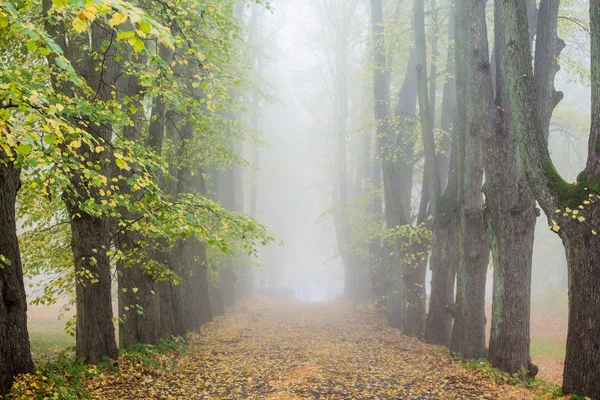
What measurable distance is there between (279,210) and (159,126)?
36215 mm

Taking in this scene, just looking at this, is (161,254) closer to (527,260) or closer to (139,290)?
(139,290)

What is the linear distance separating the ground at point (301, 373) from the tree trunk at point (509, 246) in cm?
84

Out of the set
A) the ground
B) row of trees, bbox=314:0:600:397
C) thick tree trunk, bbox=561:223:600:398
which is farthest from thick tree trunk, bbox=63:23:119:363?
thick tree trunk, bbox=561:223:600:398

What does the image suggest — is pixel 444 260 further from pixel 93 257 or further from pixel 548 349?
pixel 93 257

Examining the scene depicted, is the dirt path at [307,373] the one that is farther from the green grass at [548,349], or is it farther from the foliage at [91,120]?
the green grass at [548,349]

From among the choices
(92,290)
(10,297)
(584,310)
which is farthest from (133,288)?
(584,310)

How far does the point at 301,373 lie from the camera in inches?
350

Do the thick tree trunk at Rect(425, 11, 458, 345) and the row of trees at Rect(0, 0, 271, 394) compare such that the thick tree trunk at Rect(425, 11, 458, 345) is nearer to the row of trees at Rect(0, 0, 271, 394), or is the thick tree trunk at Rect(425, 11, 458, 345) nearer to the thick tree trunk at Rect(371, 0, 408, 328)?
the thick tree trunk at Rect(371, 0, 408, 328)

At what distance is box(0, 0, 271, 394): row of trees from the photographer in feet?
13.7

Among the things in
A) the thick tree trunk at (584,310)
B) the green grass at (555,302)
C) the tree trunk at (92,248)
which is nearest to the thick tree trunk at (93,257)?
the tree trunk at (92,248)

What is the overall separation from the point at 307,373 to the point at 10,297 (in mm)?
5205

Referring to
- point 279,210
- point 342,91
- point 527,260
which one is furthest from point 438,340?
point 279,210

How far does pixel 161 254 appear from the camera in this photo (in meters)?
11.2

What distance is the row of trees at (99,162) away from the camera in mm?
4176
